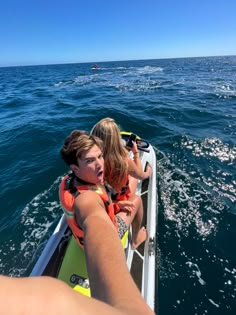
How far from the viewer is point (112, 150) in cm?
323

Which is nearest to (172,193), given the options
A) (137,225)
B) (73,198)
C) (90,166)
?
(137,225)

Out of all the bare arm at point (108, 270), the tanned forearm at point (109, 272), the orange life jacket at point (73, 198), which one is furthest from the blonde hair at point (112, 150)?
the tanned forearm at point (109, 272)

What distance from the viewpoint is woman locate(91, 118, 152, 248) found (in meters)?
3.22

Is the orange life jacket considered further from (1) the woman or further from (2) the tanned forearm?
(1) the woman

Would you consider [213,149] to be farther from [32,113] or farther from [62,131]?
[32,113]

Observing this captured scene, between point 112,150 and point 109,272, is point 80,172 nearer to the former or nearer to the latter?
point 112,150

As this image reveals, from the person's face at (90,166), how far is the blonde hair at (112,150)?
2.44 feet

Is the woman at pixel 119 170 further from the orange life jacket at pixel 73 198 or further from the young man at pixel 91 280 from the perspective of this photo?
the orange life jacket at pixel 73 198

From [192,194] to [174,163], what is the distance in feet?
5.12

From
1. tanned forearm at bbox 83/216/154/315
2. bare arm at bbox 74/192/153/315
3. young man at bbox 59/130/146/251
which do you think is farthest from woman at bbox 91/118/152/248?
tanned forearm at bbox 83/216/154/315

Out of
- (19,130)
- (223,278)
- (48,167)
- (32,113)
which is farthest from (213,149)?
Result: (32,113)

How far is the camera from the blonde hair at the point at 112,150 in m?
3.20

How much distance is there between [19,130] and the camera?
9.98 m

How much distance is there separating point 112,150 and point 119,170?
1.08ft
